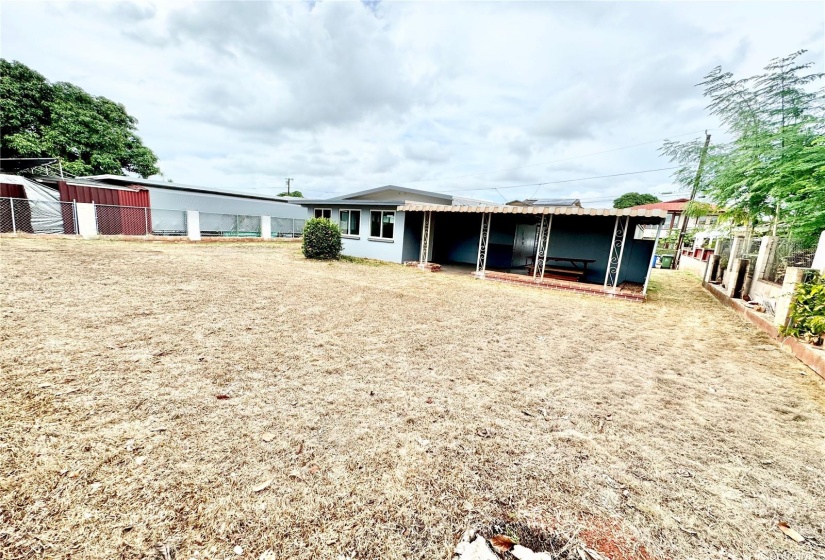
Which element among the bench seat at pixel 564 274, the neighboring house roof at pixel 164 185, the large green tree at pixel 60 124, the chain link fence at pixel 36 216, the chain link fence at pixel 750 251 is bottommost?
the bench seat at pixel 564 274

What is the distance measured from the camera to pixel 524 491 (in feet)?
6.46

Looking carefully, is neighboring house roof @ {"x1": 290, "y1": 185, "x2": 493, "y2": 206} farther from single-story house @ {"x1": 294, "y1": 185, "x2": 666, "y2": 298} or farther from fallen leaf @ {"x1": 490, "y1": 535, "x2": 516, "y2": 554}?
fallen leaf @ {"x1": 490, "y1": 535, "x2": 516, "y2": 554}

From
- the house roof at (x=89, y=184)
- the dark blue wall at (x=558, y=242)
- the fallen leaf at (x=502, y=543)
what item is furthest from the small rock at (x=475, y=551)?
the house roof at (x=89, y=184)

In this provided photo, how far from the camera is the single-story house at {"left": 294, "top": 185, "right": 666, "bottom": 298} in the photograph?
10062mm

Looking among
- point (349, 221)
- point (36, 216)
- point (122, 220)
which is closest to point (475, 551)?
point (349, 221)

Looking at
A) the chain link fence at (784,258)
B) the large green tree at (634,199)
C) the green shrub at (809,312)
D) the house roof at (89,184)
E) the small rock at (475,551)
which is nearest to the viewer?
the small rock at (475,551)

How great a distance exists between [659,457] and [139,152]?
3245 centimetres

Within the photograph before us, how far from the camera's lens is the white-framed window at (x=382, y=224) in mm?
12500

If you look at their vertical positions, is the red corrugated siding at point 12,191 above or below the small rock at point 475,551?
above

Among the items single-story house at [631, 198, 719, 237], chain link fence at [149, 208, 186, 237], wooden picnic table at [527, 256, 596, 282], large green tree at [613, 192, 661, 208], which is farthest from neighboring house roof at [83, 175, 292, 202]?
large green tree at [613, 192, 661, 208]

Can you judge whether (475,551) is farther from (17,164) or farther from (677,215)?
(17,164)

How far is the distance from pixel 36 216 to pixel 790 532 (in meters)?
21.3

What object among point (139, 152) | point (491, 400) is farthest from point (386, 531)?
point (139, 152)

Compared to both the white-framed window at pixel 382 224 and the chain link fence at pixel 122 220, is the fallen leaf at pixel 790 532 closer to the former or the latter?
the white-framed window at pixel 382 224
